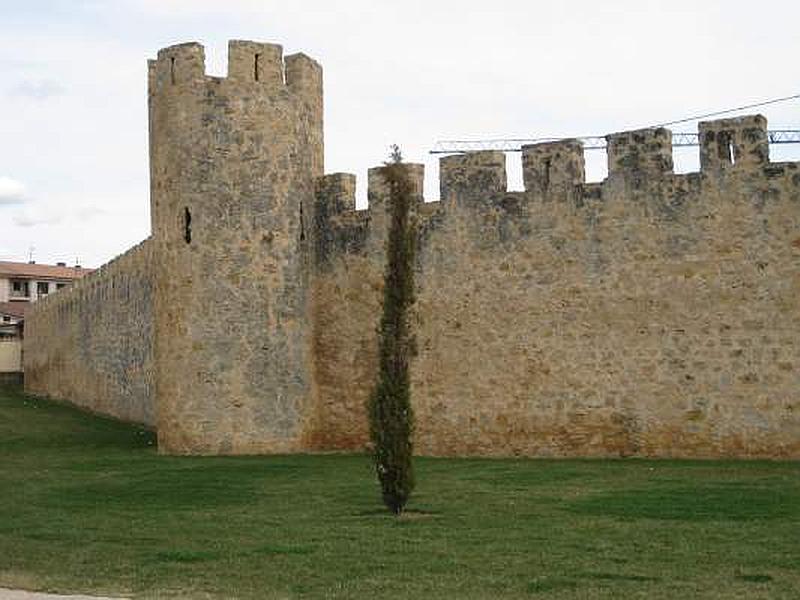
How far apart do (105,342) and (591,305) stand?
16.2 metres

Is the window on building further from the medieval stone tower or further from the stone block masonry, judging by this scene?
the medieval stone tower

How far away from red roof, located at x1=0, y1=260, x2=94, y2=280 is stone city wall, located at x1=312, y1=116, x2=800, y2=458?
68133mm

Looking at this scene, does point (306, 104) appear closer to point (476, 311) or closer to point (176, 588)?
point (476, 311)

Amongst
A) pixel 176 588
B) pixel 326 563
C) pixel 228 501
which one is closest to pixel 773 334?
pixel 228 501

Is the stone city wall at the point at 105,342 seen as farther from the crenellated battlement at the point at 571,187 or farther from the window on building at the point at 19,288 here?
the window on building at the point at 19,288

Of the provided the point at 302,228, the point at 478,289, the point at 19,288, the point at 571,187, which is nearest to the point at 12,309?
the point at 19,288

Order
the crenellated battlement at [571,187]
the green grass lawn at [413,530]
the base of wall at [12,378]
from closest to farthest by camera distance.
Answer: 1. the green grass lawn at [413,530]
2. the crenellated battlement at [571,187]
3. the base of wall at [12,378]

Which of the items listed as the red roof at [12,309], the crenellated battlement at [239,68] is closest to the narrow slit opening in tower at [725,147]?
the crenellated battlement at [239,68]

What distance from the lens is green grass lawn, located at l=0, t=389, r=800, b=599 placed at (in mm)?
8570

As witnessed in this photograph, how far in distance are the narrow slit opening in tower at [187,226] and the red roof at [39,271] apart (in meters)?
67.5

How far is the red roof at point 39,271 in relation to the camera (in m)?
85.8

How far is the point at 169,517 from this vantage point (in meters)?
12.3

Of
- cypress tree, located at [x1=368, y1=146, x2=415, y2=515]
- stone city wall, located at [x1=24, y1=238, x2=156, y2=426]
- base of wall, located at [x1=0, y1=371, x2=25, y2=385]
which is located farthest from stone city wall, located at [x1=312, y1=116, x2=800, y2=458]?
base of wall, located at [x1=0, y1=371, x2=25, y2=385]

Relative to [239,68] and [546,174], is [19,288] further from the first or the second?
[546,174]
